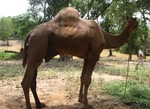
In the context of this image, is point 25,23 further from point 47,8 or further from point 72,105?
point 72,105

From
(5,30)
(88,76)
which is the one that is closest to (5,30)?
(5,30)

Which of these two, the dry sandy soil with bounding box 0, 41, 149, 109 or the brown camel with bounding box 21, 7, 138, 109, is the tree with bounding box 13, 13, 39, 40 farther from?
the brown camel with bounding box 21, 7, 138, 109

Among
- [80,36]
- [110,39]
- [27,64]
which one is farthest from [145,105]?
[27,64]

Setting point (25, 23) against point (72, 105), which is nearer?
point (72, 105)

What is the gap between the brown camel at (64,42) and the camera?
659 cm

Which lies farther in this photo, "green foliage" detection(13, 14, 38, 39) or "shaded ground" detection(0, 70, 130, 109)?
"green foliage" detection(13, 14, 38, 39)

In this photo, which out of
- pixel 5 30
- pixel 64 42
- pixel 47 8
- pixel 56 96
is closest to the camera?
pixel 64 42

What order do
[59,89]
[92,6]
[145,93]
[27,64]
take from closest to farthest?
[27,64] → [145,93] → [59,89] → [92,6]

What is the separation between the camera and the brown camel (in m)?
6.59

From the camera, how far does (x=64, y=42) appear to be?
680 centimetres

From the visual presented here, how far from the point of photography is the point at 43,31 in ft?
22.0

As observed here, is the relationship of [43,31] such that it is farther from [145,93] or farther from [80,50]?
[145,93]

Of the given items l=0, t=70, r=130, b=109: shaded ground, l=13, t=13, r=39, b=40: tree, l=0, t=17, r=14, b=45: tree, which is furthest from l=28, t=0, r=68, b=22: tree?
l=0, t=17, r=14, b=45: tree

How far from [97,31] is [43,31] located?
1.29 meters
